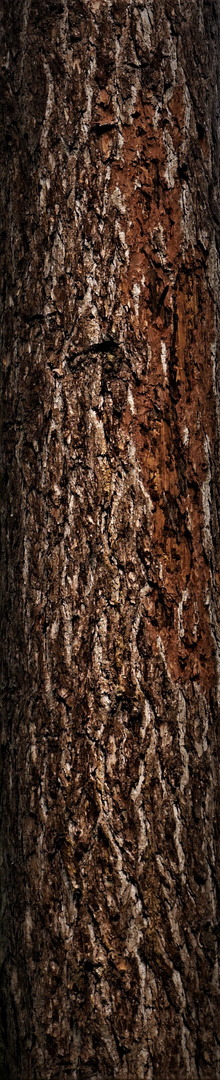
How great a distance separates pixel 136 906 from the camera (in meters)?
1.70

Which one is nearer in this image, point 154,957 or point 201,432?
point 154,957

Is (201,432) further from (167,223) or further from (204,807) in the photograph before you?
(204,807)

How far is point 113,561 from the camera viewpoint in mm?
1735

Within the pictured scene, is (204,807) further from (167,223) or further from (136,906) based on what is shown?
(167,223)

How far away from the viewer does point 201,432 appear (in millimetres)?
1853

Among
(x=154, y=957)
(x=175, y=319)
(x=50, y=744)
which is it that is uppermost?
(x=175, y=319)

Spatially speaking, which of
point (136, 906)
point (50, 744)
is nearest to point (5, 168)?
point (50, 744)

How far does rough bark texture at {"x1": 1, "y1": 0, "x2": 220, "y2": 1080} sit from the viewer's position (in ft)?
5.62

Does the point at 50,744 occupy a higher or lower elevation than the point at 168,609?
lower

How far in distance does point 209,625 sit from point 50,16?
1.34 metres

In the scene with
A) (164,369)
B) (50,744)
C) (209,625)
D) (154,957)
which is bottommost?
(154,957)

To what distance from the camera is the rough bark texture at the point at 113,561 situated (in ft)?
5.62

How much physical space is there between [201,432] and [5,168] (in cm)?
74

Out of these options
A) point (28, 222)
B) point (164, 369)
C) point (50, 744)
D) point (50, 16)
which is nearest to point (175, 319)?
point (164, 369)
